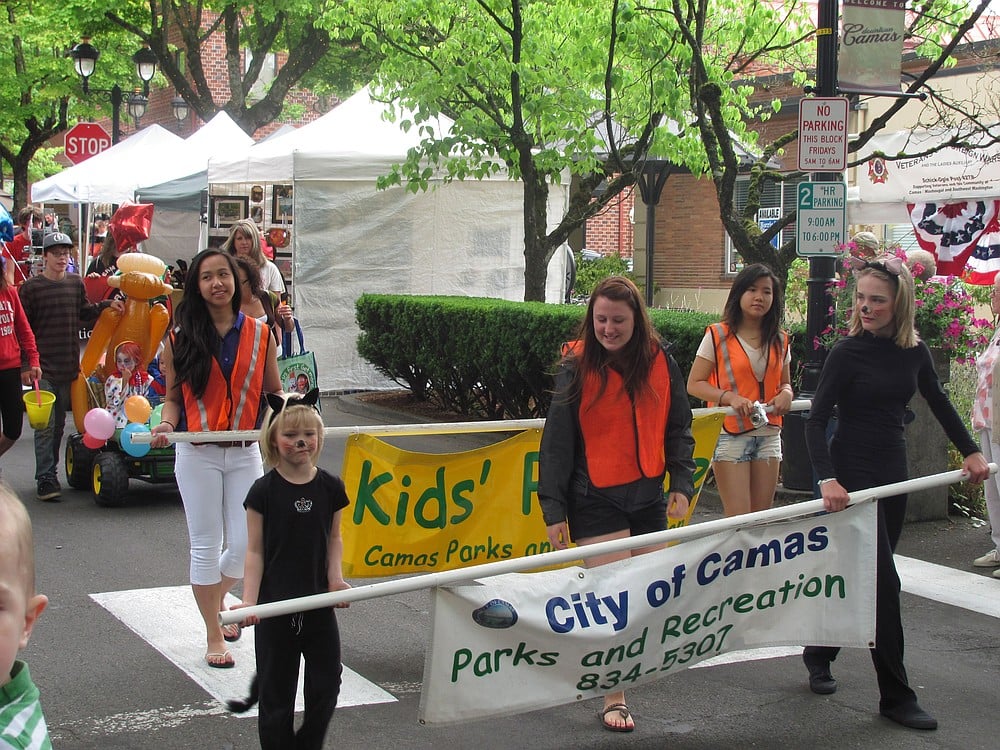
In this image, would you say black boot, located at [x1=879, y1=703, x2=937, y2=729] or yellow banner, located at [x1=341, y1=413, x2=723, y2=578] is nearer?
black boot, located at [x1=879, y1=703, x2=937, y2=729]

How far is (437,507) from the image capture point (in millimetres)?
5820

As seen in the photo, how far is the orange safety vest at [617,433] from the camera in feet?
16.1

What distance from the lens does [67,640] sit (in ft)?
20.3

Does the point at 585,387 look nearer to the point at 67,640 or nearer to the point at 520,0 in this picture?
the point at 67,640

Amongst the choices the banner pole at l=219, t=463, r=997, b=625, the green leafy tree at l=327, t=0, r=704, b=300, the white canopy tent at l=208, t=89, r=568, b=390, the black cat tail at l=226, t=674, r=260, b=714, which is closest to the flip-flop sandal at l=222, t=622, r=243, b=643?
the black cat tail at l=226, t=674, r=260, b=714

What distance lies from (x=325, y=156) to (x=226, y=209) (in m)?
2.99

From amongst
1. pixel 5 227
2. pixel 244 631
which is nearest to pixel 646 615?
pixel 244 631

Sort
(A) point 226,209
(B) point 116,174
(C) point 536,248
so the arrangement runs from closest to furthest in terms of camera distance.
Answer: (C) point 536,248 → (A) point 226,209 → (B) point 116,174

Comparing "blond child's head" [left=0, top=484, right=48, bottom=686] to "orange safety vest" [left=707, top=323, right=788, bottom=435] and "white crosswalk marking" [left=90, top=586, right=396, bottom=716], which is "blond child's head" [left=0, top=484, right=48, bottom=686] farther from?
"orange safety vest" [left=707, top=323, right=788, bottom=435]

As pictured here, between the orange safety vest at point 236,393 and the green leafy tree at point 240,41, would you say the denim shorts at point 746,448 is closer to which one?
the orange safety vest at point 236,393

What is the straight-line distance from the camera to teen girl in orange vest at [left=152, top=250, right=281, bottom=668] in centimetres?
558

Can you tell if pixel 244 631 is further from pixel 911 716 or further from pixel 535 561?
pixel 911 716

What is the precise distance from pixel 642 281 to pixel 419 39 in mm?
15040

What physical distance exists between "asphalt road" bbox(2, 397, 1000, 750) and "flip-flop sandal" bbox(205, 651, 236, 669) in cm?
8
